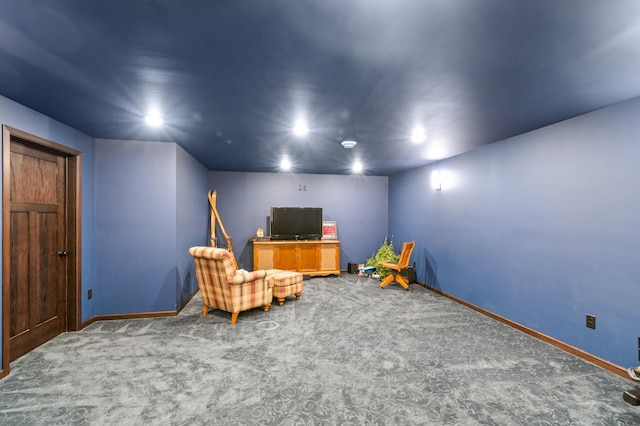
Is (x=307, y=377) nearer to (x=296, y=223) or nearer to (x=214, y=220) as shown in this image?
(x=296, y=223)

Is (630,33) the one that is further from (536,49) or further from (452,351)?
(452,351)

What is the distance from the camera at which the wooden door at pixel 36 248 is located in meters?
2.80

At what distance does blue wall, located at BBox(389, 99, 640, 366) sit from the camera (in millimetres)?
2617

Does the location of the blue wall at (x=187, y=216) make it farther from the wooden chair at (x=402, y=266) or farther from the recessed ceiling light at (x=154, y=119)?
the wooden chair at (x=402, y=266)

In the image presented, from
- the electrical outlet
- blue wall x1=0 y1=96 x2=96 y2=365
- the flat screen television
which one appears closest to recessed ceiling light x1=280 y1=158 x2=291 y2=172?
the flat screen television

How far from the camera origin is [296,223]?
6684 mm

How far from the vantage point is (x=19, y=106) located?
8.83ft

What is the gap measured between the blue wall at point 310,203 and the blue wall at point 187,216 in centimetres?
79

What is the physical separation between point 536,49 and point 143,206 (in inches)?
171

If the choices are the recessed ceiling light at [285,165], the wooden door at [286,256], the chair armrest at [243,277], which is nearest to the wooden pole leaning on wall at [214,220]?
the wooden door at [286,256]

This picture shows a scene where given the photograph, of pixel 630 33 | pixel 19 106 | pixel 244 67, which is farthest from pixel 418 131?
pixel 19 106

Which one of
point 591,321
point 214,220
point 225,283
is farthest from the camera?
point 214,220

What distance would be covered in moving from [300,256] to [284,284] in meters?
1.89

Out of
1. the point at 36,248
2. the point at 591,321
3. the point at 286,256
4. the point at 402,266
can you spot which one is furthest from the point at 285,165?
the point at 591,321
